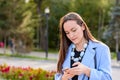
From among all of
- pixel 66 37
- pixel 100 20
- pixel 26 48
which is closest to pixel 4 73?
pixel 66 37

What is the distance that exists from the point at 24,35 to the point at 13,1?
3.24m

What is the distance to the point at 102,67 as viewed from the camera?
3592mm

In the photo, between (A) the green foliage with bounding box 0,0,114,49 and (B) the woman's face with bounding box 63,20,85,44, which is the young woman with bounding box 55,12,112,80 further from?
(A) the green foliage with bounding box 0,0,114,49

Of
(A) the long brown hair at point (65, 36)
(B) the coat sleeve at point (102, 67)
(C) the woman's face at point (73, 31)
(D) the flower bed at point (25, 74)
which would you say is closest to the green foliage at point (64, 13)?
(D) the flower bed at point (25, 74)

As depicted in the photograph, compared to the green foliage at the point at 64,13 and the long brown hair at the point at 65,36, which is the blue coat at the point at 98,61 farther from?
the green foliage at the point at 64,13

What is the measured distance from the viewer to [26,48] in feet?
111

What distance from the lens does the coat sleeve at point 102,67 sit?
3.56m

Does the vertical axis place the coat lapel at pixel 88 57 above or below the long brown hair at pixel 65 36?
below

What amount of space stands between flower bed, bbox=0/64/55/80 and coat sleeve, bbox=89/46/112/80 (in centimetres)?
725

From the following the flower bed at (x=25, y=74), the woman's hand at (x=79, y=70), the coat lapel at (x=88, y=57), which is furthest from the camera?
the flower bed at (x=25, y=74)

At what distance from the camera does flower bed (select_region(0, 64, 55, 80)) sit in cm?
1113

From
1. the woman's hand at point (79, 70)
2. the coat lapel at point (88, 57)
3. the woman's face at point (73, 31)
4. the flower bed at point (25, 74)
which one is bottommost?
the flower bed at point (25, 74)

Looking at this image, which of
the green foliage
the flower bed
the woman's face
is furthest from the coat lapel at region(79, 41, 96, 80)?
the green foliage

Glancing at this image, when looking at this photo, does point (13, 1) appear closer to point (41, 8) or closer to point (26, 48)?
point (26, 48)
